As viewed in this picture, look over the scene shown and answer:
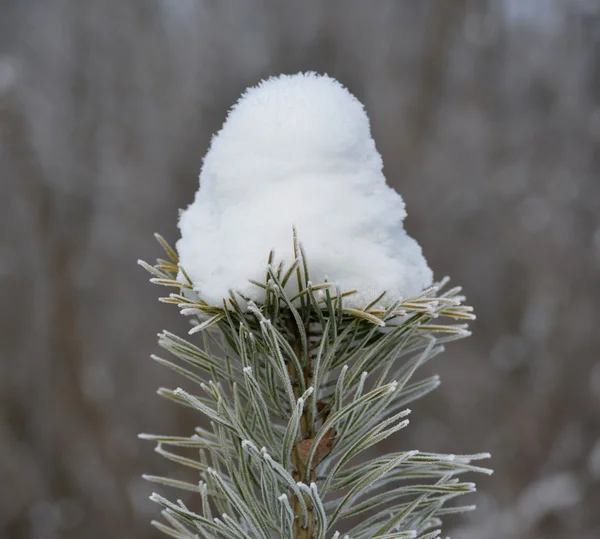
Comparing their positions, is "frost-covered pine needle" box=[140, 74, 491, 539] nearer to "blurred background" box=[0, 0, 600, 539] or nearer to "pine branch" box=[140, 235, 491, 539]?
"pine branch" box=[140, 235, 491, 539]

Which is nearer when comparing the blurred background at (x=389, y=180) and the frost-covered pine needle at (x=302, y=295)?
the frost-covered pine needle at (x=302, y=295)

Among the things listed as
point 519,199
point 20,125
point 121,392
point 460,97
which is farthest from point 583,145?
point 20,125

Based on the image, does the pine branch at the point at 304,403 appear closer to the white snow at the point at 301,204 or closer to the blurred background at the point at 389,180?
the white snow at the point at 301,204

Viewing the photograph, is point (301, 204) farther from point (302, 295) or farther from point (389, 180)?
point (389, 180)

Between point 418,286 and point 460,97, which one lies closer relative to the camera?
point 418,286

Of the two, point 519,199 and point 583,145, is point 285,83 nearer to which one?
point 519,199

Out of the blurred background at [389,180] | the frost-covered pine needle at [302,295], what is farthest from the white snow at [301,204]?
the blurred background at [389,180]
